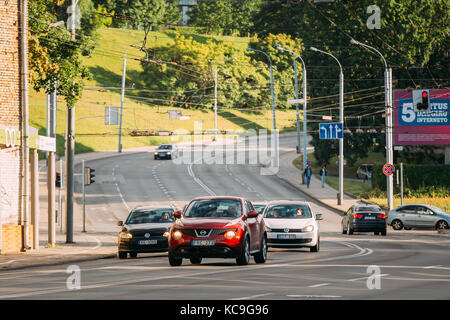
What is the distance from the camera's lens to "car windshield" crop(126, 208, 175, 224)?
2750cm

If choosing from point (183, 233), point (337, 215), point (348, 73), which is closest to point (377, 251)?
point (183, 233)

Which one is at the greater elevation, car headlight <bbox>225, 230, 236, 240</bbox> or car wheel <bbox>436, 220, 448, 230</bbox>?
car headlight <bbox>225, 230, 236, 240</bbox>

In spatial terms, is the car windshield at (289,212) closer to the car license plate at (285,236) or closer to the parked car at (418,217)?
the car license plate at (285,236)

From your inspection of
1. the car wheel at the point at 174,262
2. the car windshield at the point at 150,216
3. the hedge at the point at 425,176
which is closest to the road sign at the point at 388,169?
the hedge at the point at 425,176

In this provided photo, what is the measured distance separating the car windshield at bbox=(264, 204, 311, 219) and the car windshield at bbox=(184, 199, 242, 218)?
6.69m

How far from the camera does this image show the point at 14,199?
30.6 metres

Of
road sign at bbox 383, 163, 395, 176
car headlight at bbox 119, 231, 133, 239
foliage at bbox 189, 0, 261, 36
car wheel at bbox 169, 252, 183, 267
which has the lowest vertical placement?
car wheel at bbox 169, 252, 183, 267

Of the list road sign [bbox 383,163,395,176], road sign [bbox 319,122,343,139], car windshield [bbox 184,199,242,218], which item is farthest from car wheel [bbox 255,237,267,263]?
road sign [bbox 319,122,343,139]

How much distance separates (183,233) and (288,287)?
5542 mm

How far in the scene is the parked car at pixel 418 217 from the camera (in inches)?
1699

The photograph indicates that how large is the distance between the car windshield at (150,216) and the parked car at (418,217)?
63.1 ft

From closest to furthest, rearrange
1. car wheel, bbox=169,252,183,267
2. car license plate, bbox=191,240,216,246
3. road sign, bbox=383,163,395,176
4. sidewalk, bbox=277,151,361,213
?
1. car license plate, bbox=191,240,216,246
2. car wheel, bbox=169,252,183,267
3. road sign, bbox=383,163,395,176
4. sidewalk, bbox=277,151,361,213

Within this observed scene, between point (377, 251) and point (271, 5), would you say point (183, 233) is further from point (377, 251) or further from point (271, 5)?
point (271, 5)

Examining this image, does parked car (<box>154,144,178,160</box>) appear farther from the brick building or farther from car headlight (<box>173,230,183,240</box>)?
car headlight (<box>173,230,183,240</box>)
